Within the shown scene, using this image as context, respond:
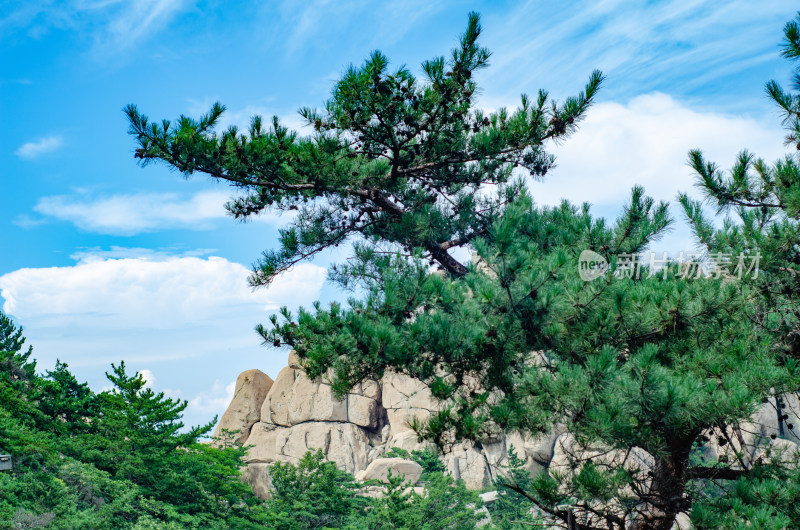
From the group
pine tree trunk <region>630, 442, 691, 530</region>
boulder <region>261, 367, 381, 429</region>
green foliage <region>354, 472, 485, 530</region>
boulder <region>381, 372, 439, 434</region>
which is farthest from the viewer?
boulder <region>261, 367, 381, 429</region>

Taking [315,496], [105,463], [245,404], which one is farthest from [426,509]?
[245,404]

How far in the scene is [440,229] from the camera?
20.4 feet

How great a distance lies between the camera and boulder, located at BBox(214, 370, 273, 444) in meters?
18.3

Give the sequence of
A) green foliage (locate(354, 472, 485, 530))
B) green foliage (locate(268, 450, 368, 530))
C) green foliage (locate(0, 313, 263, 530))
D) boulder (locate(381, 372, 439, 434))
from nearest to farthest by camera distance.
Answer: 1. green foliage (locate(0, 313, 263, 530))
2. green foliage (locate(354, 472, 485, 530))
3. green foliage (locate(268, 450, 368, 530))
4. boulder (locate(381, 372, 439, 434))

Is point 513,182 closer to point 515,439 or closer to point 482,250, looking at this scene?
point 482,250

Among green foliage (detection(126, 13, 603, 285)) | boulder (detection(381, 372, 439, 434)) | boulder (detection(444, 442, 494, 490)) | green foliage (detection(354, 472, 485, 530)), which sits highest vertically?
green foliage (detection(126, 13, 603, 285))

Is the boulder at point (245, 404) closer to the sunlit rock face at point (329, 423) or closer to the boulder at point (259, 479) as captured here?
the sunlit rock face at point (329, 423)

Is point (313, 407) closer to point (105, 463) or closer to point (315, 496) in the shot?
point (315, 496)

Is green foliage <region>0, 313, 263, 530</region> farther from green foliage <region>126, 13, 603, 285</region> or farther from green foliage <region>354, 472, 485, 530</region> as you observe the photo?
green foliage <region>126, 13, 603, 285</region>

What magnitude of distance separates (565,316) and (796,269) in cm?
208

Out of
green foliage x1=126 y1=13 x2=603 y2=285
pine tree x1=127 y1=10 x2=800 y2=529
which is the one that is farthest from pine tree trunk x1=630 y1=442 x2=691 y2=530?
green foliage x1=126 y1=13 x2=603 y2=285

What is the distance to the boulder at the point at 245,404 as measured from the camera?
720 inches

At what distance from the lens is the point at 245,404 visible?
18.5 metres

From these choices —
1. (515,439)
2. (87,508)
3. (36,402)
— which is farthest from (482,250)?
(515,439)
